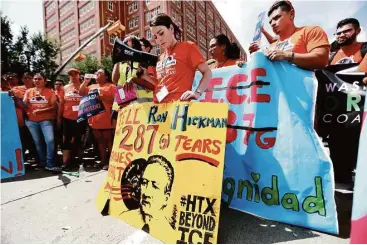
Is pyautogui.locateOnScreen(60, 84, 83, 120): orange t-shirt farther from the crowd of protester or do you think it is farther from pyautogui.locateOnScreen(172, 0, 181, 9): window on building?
pyautogui.locateOnScreen(172, 0, 181, 9): window on building

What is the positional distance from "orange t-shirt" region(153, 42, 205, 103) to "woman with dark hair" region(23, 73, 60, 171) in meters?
3.19

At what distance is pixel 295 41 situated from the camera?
97.0 inches

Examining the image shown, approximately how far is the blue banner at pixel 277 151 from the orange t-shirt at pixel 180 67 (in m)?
0.49

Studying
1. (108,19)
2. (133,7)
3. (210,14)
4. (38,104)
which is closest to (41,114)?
(38,104)

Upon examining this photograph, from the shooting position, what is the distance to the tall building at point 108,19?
4778cm

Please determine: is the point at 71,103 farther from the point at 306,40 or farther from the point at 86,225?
the point at 306,40

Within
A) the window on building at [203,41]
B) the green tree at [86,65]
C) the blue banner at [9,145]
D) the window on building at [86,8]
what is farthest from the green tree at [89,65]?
the blue banner at [9,145]

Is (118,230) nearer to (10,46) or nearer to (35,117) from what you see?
(35,117)

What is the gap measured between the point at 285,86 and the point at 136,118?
1408mm

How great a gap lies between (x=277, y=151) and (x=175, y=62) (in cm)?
121

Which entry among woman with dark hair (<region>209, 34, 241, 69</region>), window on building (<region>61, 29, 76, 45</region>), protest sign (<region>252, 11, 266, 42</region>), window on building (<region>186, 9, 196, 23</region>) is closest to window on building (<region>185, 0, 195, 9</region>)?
window on building (<region>186, 9, 196, 23</region>)

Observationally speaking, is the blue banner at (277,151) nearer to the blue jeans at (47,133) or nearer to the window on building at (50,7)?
the blue jeans at (47,133)

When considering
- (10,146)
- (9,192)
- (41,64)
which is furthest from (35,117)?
(41,64)

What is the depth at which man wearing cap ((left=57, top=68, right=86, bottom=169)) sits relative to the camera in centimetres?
482
